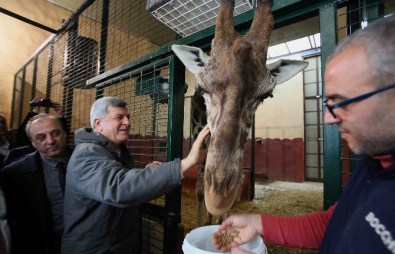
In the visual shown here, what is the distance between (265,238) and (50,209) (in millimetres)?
1995

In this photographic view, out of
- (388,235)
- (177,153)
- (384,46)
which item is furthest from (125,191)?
(384,46)

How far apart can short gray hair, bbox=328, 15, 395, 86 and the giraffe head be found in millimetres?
753

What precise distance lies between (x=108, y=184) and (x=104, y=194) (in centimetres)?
6

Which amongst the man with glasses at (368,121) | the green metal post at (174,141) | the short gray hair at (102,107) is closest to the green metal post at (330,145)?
the man with glasses at (368,121)

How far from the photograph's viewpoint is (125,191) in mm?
1494

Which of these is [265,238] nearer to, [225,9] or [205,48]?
[225,9]

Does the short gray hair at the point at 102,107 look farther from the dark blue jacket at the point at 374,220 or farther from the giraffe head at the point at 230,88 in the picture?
the dark blue jacket at the point at 374,220

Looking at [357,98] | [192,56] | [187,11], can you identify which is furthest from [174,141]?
[357,98]

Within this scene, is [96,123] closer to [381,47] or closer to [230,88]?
[230,88]

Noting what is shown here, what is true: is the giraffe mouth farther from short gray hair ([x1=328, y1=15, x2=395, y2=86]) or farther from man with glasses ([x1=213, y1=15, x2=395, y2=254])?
short gray hair ([x1=328, y1=15, x2=395, y2=86])

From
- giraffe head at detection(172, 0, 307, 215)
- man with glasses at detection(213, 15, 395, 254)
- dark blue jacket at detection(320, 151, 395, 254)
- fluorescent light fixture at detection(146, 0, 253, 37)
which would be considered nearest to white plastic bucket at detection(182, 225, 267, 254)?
giraffe head at detection(172, 0, 307, 215)

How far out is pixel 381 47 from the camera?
0.71 m

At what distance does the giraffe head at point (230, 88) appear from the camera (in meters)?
1.29

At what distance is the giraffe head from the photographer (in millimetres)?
1290
